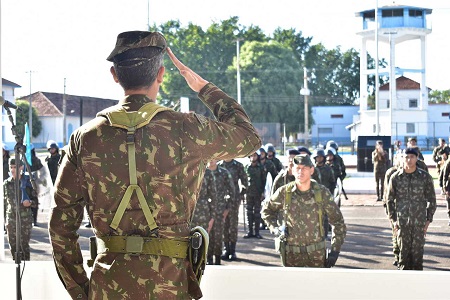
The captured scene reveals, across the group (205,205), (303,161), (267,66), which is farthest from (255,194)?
(267,66)

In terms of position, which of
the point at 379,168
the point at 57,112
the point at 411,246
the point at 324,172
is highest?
the point at 57,112

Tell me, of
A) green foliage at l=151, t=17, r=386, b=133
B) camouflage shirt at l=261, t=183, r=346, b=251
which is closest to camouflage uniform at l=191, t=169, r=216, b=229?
camouflage shirt at l=261, t=183, r=346, b=251

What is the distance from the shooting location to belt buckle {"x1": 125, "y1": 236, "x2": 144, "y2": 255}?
265 centimetres

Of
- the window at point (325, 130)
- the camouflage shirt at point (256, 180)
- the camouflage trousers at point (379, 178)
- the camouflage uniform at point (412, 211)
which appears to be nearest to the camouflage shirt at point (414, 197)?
the camouflage uniform at point (412, 211)

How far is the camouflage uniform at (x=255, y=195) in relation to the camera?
45.1 ft

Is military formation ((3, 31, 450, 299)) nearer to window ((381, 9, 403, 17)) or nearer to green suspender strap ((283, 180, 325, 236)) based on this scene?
green suspender strap ((283, 180, 325, 236))

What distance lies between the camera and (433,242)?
42.2 feet

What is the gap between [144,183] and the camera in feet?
8.70

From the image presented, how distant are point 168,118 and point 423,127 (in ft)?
114

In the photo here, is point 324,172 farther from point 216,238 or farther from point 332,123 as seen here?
point 332,123

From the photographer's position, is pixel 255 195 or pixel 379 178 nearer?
pixel 255 195

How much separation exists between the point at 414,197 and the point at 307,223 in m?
3.36

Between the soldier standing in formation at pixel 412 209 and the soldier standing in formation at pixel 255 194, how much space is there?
4570 millimetres

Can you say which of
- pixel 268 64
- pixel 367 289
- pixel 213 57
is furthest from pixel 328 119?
pixel 367 289
